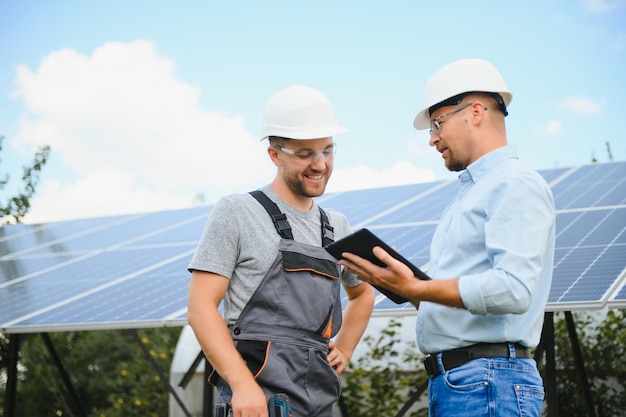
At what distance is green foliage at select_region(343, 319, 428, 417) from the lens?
32.7ft

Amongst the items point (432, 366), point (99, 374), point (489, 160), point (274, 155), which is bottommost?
point (432, 366)

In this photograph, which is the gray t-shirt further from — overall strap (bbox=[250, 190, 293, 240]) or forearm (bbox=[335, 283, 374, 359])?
forearm (bbox=[335, 283, 374, 359])

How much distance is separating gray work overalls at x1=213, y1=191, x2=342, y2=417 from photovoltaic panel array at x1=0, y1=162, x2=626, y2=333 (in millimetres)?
2043

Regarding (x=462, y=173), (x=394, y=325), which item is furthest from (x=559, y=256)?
(x=394, y=325)

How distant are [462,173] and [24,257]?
7.80 meters

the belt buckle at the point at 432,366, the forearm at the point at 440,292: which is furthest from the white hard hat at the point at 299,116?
the belt buckle at the point at 432,366

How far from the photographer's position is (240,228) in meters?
3.51

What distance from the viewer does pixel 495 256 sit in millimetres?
3145

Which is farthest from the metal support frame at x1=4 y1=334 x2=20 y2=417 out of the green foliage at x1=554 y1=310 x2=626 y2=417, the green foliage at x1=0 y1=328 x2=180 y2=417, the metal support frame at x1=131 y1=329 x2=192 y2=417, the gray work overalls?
the green foliage at x1=554 y1=310 x2=626 y2=417

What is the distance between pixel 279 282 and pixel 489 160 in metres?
0.97

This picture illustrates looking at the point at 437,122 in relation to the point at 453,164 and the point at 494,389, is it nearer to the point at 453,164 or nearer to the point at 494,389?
the point at 453,164

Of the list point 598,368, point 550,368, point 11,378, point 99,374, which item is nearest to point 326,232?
point 550,368

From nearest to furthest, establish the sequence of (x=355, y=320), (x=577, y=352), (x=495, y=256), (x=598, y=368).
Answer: (x=495, y=256) → (x=355, y=320) → (x=577, y=352) → (x=598, y=368)

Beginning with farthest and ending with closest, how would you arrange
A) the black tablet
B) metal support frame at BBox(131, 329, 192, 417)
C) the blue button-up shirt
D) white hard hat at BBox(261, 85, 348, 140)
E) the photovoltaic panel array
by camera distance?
1. metal support frame at BBox(131, 329, 192, 417)
2. the photovoltaic panel array
3. white hard hat at BBox(261, 85, 348, 140)
4. the black tablet
5. the blue button-up shirt
